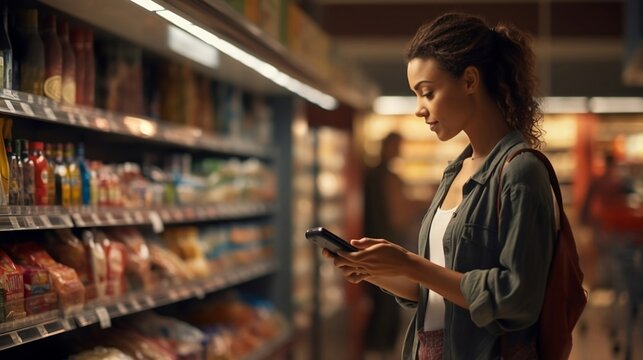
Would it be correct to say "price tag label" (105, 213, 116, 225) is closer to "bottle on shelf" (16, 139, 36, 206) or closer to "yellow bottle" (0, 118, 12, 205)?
"bottle on shelf" (16, 139, 36, 206)

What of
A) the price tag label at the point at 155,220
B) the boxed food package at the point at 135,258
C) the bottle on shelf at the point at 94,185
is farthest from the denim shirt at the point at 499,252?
the price tag label at the point at 155,220

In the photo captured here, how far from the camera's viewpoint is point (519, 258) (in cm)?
195

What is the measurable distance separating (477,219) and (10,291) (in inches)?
60.3

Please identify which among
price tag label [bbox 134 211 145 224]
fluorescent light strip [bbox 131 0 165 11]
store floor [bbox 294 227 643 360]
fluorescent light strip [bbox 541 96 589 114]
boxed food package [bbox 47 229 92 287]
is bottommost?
store floor [bbox 294 227 643 360]

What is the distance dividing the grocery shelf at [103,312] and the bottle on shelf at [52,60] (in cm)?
80

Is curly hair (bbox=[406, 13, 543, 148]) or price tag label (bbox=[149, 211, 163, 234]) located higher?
curly hair (bbox=[406, 13, 543, 148])

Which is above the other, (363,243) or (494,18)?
(494,18)

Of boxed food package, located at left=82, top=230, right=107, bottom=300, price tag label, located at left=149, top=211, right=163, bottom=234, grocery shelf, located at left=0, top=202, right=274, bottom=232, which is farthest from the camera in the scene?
price tag label, located at left=149, top=211, right=163, bottom=234

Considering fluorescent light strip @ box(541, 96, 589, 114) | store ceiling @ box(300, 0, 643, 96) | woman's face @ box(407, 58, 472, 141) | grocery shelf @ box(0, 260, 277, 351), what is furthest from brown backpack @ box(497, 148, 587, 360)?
fluorescent light strip @ box(541, 96, 589, 114)

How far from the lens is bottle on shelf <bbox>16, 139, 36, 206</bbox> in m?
2.93

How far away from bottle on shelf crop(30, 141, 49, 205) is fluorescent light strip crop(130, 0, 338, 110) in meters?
0.64

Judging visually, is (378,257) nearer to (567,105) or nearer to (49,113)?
(49,113)

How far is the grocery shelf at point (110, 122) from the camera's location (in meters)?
2.79

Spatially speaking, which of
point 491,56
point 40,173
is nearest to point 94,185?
point 40,173
